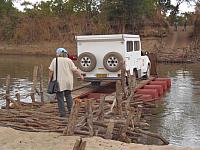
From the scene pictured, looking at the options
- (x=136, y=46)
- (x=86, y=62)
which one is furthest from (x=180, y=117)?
(x=136, y=46)

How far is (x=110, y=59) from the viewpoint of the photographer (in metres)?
16.6

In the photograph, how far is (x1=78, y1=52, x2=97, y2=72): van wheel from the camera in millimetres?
16859

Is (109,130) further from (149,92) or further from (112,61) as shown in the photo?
(112,61)

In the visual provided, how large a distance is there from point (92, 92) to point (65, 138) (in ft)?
25.7

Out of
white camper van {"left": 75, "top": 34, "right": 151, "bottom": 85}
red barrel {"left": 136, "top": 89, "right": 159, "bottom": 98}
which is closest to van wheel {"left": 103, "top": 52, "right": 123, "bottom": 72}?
white camper van {"left": 75, "top": 34, "right": 151, "bottom": 85}

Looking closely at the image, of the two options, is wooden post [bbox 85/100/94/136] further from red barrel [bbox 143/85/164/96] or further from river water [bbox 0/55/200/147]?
red barrel [bbox 143/85/164/96]

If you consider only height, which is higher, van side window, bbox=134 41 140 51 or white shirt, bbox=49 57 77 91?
van side window, bbox=134 41 140 51

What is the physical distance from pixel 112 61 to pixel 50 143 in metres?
8.22

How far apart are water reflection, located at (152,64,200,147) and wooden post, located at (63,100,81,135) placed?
2.72 meters

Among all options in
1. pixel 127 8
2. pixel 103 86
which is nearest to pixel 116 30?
pixel 127 8

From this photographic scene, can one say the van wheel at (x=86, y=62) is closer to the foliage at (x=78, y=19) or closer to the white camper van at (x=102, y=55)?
the white camper van at (x=102, y=55)

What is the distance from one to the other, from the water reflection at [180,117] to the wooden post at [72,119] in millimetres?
2720

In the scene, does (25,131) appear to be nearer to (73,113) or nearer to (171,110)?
(73,113)

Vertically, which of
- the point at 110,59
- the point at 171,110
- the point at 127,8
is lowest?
the point at 171,110
